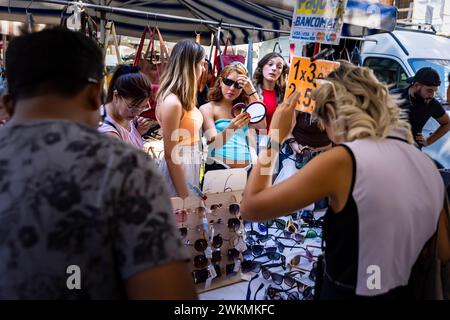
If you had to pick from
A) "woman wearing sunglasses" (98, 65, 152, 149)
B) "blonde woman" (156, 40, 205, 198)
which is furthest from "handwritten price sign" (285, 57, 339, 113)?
"woman wearing sunglasses" (98, 65, 152, 149)

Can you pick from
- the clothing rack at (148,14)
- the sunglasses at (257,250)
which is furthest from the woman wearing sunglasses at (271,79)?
the sunglasses at (257,250)

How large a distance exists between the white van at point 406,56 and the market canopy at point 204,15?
1806 millimetres

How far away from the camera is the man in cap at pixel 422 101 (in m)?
4.14

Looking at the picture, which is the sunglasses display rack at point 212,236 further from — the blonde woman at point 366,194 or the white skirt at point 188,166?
the blonde woman at point 366,194

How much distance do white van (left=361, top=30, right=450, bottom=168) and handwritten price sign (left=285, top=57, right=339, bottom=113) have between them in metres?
3.83

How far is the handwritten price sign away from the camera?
2354 mm

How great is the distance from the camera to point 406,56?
238 inches

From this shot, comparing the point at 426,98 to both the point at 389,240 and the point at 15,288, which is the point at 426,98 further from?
the point at 15,288

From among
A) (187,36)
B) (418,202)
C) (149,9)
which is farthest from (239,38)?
(418,202)

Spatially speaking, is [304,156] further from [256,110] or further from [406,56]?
[406,56]

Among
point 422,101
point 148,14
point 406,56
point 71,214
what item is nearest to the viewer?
point 71,214

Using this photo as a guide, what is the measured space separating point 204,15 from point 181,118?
102 inches

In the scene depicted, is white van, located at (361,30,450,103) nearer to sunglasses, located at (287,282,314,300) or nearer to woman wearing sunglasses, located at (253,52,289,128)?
woman wearing sunglasses, located at (253,52,289,128)

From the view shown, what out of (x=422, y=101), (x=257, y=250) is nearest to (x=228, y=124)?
(x=257, y=250)
